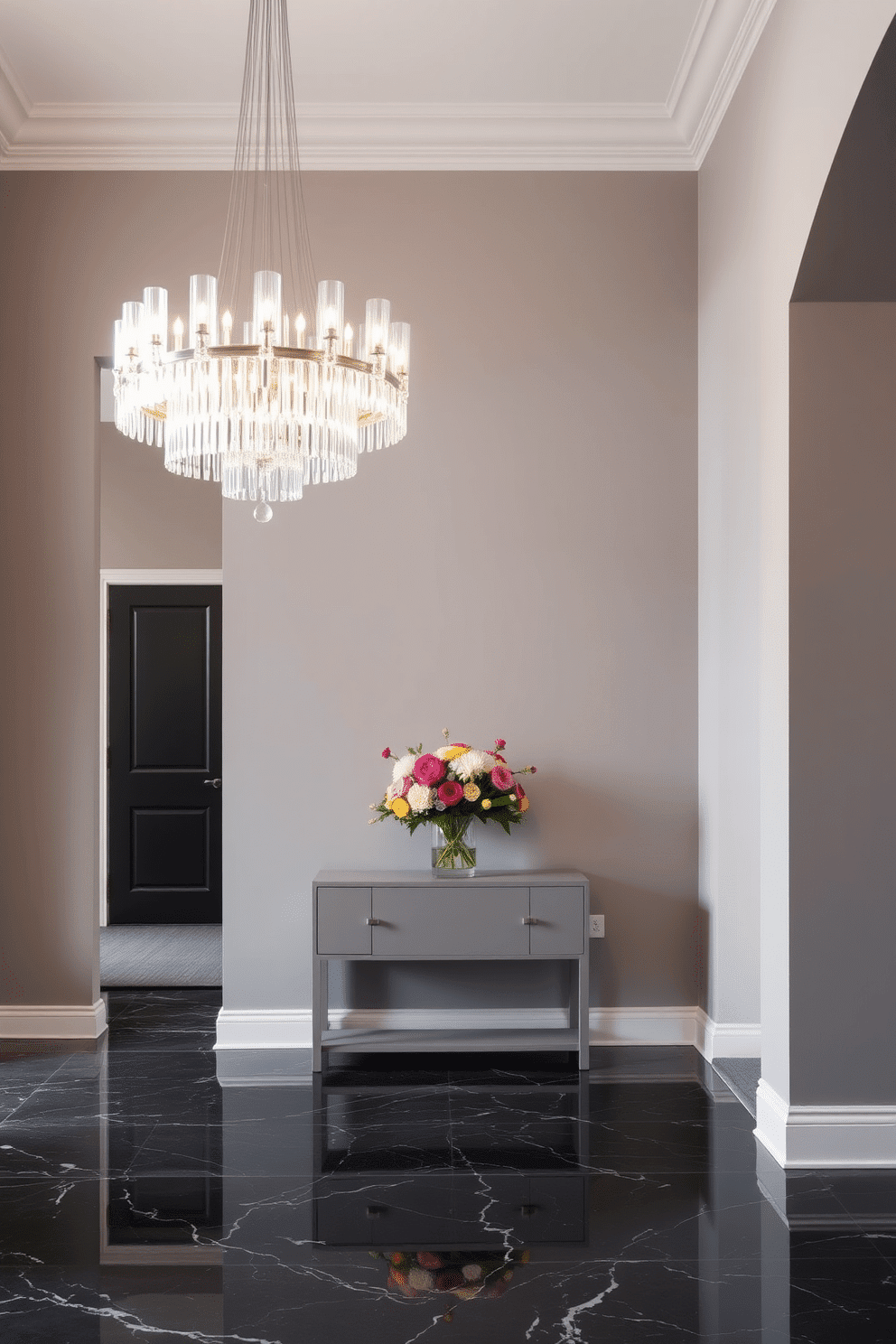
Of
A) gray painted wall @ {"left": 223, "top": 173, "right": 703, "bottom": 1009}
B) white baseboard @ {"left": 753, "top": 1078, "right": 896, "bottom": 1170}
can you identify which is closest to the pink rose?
gray painted wall @ {"left": 223, "top": 173, "right": 703, "bottom": 1009}

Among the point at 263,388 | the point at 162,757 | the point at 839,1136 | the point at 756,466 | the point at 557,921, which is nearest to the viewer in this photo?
the point at 263,388

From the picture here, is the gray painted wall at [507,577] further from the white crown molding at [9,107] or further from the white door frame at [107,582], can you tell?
the white door frame at [107,582]

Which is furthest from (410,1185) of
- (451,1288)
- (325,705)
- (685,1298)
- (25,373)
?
(25,373)

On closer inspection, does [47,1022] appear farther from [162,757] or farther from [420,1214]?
[162,757]

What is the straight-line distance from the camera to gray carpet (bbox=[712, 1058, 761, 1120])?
362 cm

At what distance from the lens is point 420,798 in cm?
395

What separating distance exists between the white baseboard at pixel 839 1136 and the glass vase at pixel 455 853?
1411mm

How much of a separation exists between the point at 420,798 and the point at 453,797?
117 millimetres

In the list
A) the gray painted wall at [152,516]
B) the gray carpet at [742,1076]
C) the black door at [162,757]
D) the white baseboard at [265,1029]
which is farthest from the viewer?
the gray painted wall at [152,516]

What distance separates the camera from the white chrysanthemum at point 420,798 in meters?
3.95

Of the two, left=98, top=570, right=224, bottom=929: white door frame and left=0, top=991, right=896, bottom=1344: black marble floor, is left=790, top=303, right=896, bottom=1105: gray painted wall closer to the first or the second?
left=0, top=991, right=896, bottom=1344: black marble floor

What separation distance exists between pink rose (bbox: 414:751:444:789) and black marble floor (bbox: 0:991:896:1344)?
102 cm

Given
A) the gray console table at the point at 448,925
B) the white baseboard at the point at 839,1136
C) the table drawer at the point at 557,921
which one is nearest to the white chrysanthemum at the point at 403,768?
the gray console table at the point at 448,925

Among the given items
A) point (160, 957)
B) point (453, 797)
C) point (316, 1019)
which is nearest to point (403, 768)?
point (453, 797)
